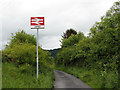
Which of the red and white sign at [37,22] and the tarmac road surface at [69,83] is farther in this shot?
the tarmac road surface at [69,83]

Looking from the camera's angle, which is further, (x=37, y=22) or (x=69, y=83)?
(x=69, y=83)

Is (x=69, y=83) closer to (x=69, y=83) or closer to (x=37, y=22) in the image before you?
(x=69, y=83)

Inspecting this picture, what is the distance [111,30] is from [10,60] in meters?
10.9

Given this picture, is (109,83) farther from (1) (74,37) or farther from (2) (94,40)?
(1) (74,37)

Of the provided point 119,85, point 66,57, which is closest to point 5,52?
point 119,85

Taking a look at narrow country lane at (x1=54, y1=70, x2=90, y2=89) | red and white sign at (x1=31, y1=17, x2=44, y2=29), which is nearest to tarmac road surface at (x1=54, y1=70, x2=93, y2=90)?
narrow country lane at (x1=54, y1=70, x2=90, y2=89)

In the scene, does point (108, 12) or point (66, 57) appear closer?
point (108, 12)

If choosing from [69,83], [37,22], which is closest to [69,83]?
[69,83]

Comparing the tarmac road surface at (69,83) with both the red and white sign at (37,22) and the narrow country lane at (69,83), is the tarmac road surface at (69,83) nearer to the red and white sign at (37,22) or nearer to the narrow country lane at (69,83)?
the narrow country lane at (69,83)

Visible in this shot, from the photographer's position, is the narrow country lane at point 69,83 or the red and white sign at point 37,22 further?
the narrow country lane at point 69,83

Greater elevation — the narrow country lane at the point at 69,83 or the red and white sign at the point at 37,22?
the red and white sign at the point at 37,22

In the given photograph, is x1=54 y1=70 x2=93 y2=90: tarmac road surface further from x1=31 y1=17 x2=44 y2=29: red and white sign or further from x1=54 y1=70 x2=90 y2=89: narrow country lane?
x1=31 y1=17 x2=44 y2=29: red and white sign

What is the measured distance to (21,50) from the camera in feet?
50.0

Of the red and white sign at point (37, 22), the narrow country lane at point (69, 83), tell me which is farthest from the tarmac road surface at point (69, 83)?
the red and white sign at point (37, 22)
